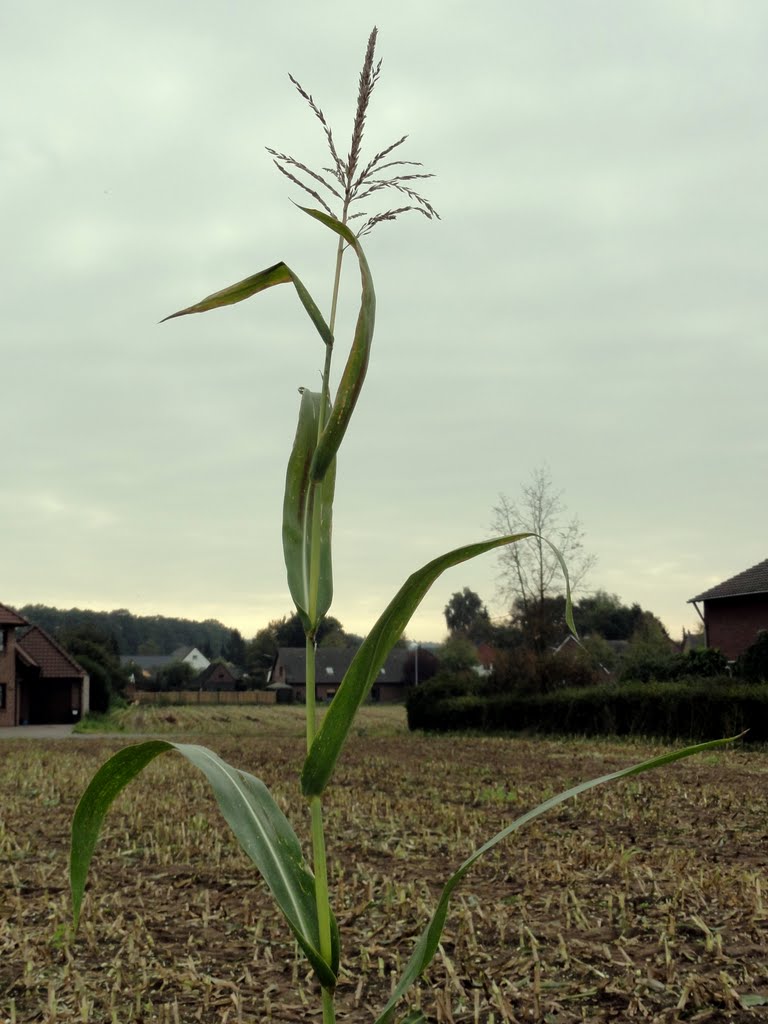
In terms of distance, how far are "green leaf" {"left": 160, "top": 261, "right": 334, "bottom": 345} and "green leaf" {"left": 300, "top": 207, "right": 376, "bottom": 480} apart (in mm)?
116

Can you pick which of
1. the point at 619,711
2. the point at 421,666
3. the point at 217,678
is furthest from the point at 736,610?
the point at 217,678

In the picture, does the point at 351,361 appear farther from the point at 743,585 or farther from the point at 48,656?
the point at 48,656

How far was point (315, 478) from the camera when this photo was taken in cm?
193

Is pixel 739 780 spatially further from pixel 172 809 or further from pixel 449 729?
pixel 449 729

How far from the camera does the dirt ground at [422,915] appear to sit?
3705 mm

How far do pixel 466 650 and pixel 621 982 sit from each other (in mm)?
68157

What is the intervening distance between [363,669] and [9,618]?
39.7 meters

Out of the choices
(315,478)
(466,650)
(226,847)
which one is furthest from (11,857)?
(466,650)

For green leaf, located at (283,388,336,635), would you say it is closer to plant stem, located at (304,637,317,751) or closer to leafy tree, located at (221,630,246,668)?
plant stem, located at (304,637,317,751)

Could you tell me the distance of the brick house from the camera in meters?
30.2

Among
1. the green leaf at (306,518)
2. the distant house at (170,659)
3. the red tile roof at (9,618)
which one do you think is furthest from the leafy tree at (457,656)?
the green leaf at (306,518)

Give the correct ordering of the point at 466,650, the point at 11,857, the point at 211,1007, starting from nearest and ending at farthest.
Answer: the point at 211,1007, the point at 11,857, the point at 466,650

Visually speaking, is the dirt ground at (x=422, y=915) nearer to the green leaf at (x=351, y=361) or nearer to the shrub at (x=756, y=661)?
the green leaf at (x=351, y=361)

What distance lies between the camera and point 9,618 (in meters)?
37.8
